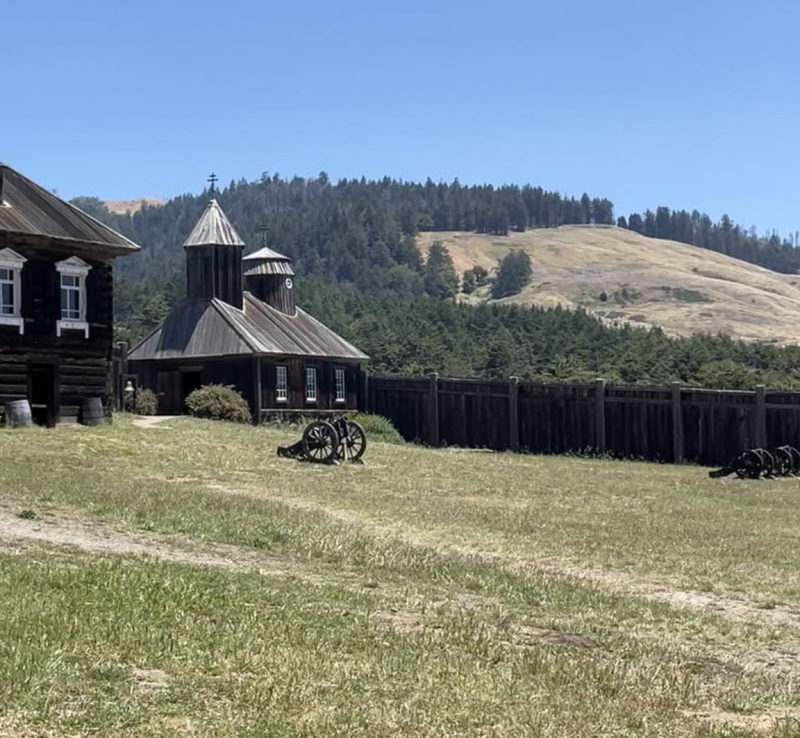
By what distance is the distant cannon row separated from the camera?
31.2 m

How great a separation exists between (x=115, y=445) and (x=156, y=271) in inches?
6604

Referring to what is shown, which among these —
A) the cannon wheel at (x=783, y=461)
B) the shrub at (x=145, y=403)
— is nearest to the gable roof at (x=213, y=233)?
the shrub at (x=145, y=403)

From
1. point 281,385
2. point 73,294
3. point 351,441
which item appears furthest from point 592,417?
point 73,294

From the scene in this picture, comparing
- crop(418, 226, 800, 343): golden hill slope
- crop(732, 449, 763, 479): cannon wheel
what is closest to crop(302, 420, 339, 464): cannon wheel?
crop(732, 449, 763, 479): cannon wheel

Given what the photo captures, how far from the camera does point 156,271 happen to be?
632 feet

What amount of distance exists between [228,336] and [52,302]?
1291cm

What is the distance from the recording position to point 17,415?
30.3 m

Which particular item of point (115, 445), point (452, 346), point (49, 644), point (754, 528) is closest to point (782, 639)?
point (49, 644)

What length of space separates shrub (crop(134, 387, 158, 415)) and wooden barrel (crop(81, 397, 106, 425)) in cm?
844

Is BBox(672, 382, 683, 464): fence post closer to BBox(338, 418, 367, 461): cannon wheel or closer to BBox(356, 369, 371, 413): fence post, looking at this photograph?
BBox(338, 418, 367, 461): cannon wheel

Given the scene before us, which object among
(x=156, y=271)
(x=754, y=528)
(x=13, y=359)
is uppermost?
(x=156, y=271)

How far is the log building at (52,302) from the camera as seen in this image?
102ft

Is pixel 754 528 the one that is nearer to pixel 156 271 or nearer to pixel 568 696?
pixel 568 696

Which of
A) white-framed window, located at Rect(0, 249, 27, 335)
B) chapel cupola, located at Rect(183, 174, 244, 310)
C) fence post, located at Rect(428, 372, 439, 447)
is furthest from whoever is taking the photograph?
chapel cupola, located at Rect(183, 174, 244, 310)
